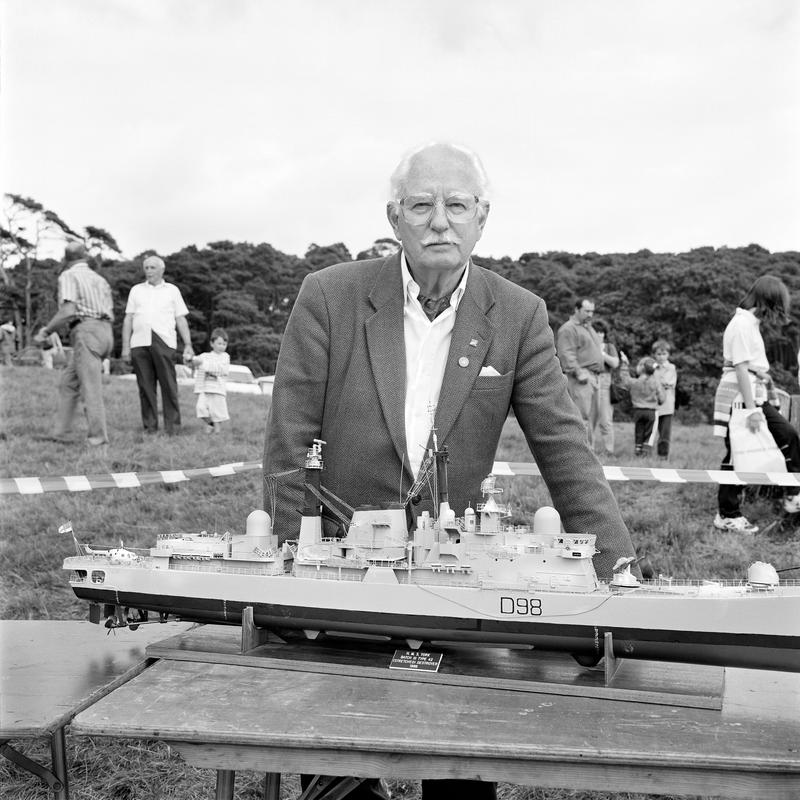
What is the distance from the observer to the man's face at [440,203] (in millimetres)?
4113

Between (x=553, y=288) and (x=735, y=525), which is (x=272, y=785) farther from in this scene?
(x=553, y=288)

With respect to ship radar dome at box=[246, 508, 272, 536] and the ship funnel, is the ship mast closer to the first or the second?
ship radar dome at box=[246, 508, 272, 536]

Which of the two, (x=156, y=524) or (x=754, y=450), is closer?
(x=754, y=450)

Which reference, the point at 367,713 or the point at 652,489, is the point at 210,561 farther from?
the point at 652,489

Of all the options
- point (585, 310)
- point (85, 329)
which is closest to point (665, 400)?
point (585, 310)

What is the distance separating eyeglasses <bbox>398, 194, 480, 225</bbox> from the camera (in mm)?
4102

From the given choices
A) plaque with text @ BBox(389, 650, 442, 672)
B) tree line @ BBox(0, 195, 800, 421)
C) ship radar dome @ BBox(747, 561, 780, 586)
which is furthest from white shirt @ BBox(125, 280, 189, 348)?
tree line @ BBox(0, 195, 800, 421)

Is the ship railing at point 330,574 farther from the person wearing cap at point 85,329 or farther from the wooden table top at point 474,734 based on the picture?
the person wearing cap at point 85,329

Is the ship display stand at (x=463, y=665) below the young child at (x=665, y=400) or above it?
below

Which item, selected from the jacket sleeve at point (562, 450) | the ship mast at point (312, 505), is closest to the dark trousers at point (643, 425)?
the jacket sleeve at point (562, 450)

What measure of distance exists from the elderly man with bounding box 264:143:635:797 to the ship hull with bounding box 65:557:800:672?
23.2 inches

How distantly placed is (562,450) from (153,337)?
10241mm

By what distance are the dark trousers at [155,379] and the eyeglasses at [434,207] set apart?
33.0 ft

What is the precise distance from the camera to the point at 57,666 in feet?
14.0
